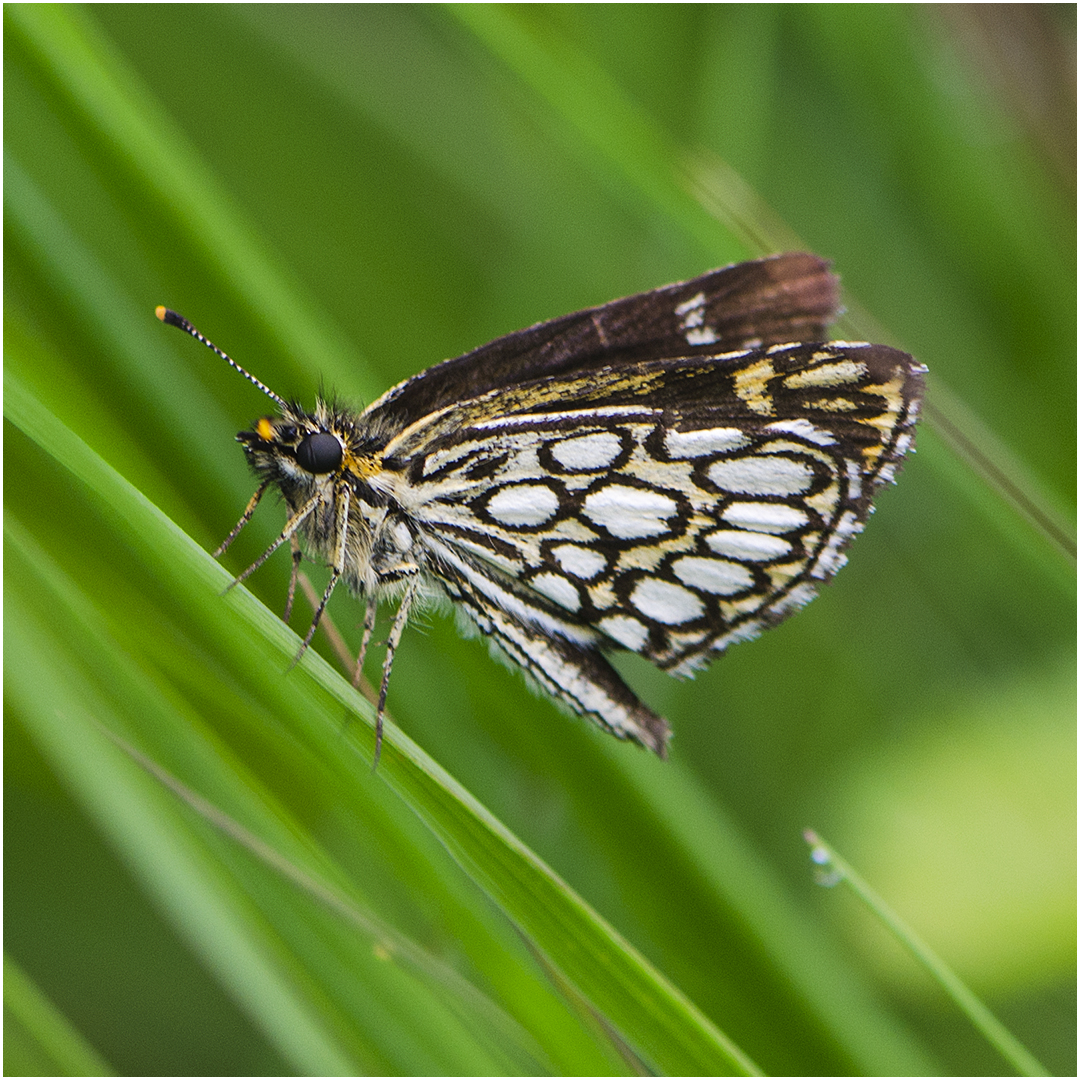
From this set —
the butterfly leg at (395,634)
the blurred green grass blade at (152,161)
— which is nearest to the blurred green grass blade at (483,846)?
the butterfly leg at (395,634)

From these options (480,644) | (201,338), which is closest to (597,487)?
(480,644)

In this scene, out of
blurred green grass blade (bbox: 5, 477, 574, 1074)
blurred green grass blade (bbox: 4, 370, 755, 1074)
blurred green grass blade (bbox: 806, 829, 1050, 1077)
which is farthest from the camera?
blurred green grass blade (bbox: 5, 477, 574, 1074)

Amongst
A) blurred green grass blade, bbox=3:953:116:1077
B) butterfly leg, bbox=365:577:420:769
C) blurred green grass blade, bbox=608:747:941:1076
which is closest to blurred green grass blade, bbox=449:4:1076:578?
blurred green grass blade, bbox=608:747:941:1076

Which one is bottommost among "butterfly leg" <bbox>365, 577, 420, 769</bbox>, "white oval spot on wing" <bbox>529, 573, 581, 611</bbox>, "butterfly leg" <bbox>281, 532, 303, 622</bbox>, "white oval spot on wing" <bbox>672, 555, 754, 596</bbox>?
"white oval spot on wing" <bbox>672, 555, 754, 596</bbox>

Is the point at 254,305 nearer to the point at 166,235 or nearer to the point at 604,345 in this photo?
the point at 166,235

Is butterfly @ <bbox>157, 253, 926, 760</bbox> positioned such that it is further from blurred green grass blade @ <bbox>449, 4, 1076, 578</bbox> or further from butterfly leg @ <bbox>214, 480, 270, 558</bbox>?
blurred green grass blade @ <bbox>449, 4, 1076, 578</bbox>

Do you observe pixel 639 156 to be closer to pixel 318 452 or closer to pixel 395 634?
pixel 318 452

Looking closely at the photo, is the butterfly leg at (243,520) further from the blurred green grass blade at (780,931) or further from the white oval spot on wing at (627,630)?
the blurred green grass blade at (780,931)
